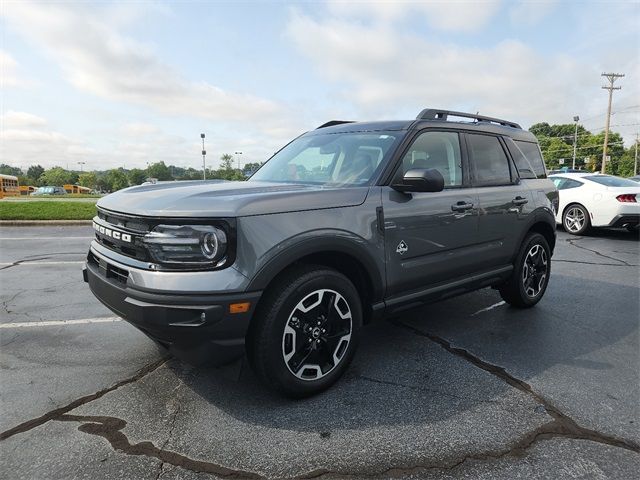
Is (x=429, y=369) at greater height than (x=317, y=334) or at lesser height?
lesser

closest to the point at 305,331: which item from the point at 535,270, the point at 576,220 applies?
the point at 535,270

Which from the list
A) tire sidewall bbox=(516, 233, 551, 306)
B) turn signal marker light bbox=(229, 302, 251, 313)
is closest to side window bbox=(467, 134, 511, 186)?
tire sidewall bbox=(516, 233, 551, 306)

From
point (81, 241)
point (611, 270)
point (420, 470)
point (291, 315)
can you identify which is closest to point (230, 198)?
point (291, 315)

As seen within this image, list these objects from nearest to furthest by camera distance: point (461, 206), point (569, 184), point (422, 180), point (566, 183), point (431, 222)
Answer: point (422, 180) < point (431, 222) < point (461, 206) < point (569, 184) < point (566, 183)

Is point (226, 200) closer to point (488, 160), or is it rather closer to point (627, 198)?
point (488, 160)

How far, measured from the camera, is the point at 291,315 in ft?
8.99

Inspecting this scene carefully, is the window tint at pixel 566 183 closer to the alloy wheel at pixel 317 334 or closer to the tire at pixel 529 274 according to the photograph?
the tire at pixel 529 274

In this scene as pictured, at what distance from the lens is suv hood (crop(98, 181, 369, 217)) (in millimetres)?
2516

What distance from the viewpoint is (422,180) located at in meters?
3.08

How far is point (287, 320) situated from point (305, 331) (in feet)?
0.64

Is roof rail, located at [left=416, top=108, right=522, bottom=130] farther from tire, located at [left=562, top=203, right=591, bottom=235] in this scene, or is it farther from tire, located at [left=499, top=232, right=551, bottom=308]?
tire, located at [left=562, top=203, right=591, bottom=235]

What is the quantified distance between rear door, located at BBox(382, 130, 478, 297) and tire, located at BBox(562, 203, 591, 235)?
26.8ft

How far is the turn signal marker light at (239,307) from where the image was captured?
2.47 metres

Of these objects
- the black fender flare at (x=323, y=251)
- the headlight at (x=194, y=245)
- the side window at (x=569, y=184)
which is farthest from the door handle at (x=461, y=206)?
the side window at (x=569, y=184)
